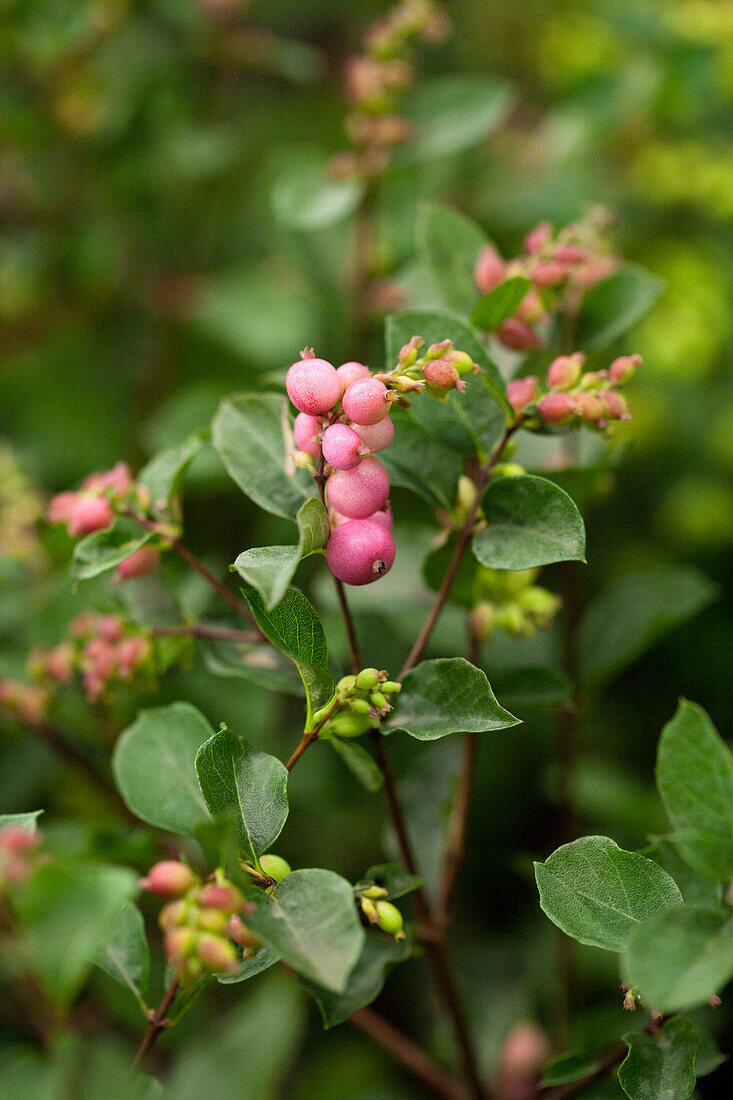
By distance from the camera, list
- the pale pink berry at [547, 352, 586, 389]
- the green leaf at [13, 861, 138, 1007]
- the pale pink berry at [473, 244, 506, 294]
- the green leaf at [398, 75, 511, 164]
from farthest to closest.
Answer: the green leaf at [398, 75, 511, 164], the pale pink berry at [473, 244, 506, 294], the pale pink berry at [547, 352, 586, 389], the green leaf at [13, 861, 138, 1007]

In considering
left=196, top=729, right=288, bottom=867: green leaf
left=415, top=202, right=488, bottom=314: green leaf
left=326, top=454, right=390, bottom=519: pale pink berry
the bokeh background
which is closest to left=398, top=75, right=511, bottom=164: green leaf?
the bokeh background

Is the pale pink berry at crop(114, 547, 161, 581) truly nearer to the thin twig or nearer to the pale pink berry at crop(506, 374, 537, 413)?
the pale pink berry at crop(506, 374, 537, 413)

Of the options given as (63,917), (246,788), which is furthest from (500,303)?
(63,917)

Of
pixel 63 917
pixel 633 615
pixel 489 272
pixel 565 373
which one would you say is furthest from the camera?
pixel 633 615

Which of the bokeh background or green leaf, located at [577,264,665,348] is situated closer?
green leaf, located at [577,264,665,348]

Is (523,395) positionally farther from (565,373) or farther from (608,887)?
(608,887)

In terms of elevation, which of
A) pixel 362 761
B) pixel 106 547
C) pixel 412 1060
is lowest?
pixel 412 1060

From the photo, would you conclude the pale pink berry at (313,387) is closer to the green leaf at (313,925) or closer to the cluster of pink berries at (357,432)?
the cluster of pink berries at (357,432)

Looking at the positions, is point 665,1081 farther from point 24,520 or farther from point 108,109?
point 108,109
